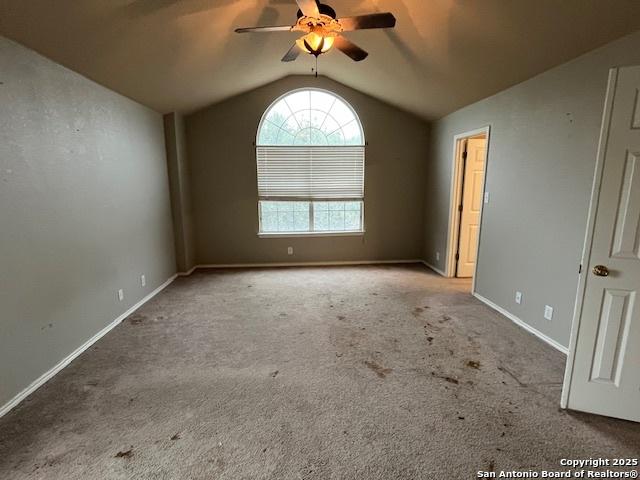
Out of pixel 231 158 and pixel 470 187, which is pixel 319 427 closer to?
pixel 470 187

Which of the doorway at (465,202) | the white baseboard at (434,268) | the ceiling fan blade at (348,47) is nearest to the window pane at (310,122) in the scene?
the doorway at (465,202)

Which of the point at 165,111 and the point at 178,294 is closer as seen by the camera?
the point at 178,294

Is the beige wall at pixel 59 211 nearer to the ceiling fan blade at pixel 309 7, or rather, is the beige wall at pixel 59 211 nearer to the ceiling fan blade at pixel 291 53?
the ceiling fan blade at pixel 291 53

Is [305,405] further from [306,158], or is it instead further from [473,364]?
[306,158]

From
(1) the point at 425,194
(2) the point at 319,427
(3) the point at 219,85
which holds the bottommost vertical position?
(2) the point at 319,427

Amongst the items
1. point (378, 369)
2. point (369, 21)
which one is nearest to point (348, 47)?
point (369, 21)

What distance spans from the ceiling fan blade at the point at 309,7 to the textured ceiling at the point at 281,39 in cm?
79

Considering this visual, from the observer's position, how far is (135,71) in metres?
2.97

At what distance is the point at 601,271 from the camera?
1.75 m

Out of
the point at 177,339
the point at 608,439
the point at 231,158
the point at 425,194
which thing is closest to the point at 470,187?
the point at 425,194

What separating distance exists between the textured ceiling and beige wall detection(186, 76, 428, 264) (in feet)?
2.81

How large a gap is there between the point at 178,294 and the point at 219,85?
9.06 ft

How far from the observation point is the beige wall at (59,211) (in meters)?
2.01

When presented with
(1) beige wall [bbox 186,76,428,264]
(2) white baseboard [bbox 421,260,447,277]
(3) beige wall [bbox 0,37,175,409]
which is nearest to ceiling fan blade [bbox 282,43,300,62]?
(3) beige wall [bbox 0,37,175,409]
